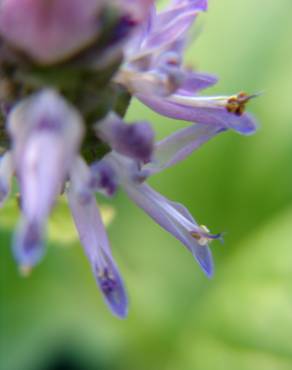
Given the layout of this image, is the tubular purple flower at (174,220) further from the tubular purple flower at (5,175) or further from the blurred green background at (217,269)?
the blurred green background at (217,269)

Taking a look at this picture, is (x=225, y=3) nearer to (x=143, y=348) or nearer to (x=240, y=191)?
A: (x=240, y=191)

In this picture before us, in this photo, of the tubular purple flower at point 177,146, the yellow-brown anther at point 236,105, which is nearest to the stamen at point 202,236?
the tubular purple flower at point 177,146

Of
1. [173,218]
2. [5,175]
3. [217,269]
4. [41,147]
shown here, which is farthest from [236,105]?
[217,269]

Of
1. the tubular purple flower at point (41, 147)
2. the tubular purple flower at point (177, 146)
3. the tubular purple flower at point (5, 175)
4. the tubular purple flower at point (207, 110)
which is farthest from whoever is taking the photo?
the tubular purple flower at point (177, 146)

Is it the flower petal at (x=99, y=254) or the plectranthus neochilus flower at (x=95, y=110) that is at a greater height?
the plectranthus neochilus flower at (x=95, y=110)

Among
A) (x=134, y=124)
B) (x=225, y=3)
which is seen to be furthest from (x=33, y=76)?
(x=225, y=3)

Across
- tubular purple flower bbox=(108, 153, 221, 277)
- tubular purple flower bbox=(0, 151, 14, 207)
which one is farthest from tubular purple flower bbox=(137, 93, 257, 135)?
tubular purple flower bbox=(0, 151, 14, 207)
